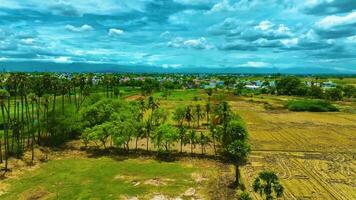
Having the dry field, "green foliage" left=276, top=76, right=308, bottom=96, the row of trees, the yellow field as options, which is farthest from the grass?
"green foliage" left=276, top=76, right=308, bottom=96

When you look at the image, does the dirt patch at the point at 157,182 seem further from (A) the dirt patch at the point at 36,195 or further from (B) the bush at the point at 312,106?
(B) the bush at the point at 312,106

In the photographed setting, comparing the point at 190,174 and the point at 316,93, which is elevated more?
the point at 316,93

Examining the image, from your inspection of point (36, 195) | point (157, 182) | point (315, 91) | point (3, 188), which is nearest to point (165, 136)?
→ point (157, 182)

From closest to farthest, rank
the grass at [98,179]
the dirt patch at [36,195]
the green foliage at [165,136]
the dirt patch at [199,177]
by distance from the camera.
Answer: the dirt patch at [36,195]
the grass at [98,179]
the dirt patch at [199,177]
the green foliage at [165,136]

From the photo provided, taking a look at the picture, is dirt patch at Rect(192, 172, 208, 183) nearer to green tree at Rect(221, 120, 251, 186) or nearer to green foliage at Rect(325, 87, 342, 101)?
green tree at Rect(221, 120, 251, 186)

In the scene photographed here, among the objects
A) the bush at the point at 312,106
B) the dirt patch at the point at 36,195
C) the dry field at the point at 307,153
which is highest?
the bush at the point at 312,106

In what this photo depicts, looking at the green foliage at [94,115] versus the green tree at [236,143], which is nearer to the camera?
the green tree at [236,143]

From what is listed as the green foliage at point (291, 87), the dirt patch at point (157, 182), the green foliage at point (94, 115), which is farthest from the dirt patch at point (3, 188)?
the green foliage at point (291, 87)

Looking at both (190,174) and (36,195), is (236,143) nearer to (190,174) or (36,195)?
(190,174)

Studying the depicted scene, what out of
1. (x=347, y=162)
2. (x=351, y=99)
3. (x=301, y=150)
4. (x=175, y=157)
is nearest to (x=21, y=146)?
(x=175, y=157)

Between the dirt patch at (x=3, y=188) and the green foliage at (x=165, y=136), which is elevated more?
the green foliage at (x=165, y=136)
